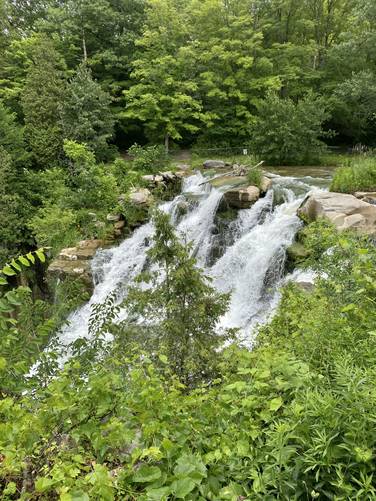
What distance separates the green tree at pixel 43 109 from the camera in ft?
48.6

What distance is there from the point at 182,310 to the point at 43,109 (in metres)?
14.1

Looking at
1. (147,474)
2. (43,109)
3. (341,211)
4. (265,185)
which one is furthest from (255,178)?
(43,109)

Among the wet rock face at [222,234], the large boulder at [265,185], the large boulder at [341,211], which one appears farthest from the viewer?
the large boulder at [265,185]

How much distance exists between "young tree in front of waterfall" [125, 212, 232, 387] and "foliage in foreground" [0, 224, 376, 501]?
231 cm

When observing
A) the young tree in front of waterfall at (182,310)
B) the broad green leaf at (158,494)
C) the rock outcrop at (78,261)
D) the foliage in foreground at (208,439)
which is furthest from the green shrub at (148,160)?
the broad green leaf at (158,494)

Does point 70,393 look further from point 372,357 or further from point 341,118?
point 341,118

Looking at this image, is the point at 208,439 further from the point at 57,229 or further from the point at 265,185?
the point at 57,229

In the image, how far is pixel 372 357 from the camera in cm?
191

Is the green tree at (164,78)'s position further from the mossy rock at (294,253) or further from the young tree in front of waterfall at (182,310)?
the young tree in front of waterfall at (182,310)

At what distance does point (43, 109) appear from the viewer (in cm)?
1489

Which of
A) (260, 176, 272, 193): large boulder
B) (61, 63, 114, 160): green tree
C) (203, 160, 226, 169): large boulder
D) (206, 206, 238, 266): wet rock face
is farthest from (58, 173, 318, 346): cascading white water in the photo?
(61, 63, 114, 160): green tree

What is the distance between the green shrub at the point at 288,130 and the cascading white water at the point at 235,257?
357 centimetres

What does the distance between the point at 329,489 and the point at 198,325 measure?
10.8ft

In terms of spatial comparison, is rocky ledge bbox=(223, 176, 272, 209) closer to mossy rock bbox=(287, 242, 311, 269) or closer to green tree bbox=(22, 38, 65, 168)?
mossy rock bbox=(287, 242, 311, 269)
